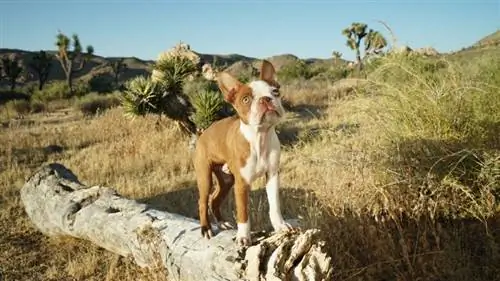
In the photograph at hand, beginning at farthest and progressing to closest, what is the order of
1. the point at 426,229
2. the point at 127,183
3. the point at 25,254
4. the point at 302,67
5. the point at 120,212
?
1. the point at 302,67
2. the point at 127,183
3. the point at 25,254
4. the point at 120,212
5. the point at 426,229

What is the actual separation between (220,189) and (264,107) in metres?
1.21

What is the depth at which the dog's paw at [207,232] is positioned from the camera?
11.8ft

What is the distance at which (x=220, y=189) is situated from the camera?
3779 millimetres

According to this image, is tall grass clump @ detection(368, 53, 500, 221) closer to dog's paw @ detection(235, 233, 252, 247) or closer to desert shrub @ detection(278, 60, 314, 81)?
dog's paw @ detection(235, 233, 252, 247)

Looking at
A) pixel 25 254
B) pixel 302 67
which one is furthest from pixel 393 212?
pixel 302 67

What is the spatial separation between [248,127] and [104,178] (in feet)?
20.6

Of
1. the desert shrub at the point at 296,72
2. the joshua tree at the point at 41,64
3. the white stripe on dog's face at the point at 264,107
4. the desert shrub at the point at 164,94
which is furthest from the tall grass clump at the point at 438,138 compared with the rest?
the joshua tree at the point at 41,64

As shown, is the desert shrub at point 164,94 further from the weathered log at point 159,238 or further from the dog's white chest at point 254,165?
the dog's white chest at point 254,165

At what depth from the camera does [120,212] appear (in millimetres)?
5004

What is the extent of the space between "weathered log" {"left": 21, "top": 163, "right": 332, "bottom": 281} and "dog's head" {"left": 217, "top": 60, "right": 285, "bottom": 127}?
2.79 ft

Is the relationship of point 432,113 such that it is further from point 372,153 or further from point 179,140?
point 179,140

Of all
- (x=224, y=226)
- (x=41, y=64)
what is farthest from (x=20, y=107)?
(x=41, y=64)

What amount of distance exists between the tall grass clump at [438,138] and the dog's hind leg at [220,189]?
71.5 inches

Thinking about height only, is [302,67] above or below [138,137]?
above
